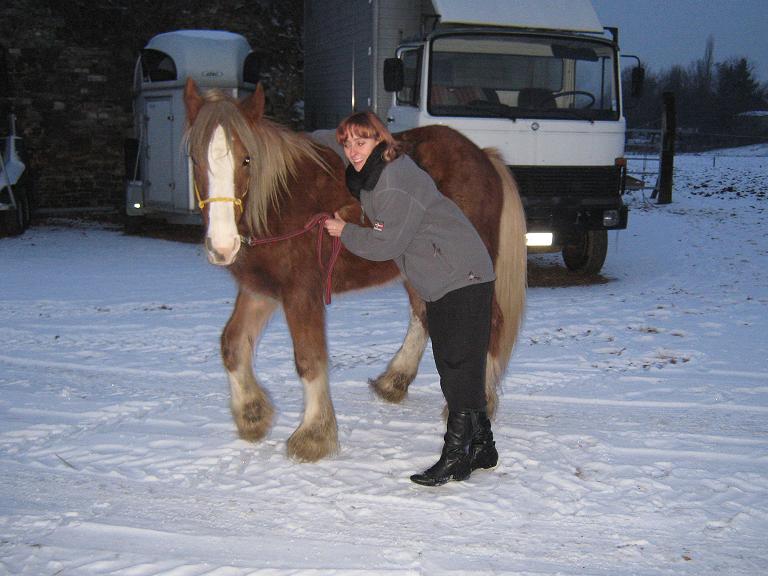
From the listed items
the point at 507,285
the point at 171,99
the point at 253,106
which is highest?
the point at 171,99

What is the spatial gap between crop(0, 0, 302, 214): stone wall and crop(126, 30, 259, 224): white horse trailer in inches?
98.9

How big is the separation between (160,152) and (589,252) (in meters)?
7.00

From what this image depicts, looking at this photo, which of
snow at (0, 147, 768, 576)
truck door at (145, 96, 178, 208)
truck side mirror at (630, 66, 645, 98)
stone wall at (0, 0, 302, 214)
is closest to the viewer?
snow at (0, 147, 768, 576)

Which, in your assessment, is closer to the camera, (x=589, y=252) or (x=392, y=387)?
(x=392, y=387)

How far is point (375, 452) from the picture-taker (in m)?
4.14

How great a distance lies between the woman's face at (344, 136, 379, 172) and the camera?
3514 mm

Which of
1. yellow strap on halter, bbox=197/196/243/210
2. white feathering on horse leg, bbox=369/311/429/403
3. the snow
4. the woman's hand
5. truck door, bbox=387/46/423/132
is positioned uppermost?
truck door, bbox=387/46/423/132

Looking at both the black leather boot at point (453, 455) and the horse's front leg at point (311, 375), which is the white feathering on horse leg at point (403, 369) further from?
the black leather boot at point (453, 455)

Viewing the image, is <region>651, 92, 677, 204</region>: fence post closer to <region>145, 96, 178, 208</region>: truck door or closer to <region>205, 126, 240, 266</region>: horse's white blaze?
<region>145, 96, 178, 208</region>: truck door

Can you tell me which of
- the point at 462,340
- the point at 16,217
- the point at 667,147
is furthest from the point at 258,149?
the point at 667,147

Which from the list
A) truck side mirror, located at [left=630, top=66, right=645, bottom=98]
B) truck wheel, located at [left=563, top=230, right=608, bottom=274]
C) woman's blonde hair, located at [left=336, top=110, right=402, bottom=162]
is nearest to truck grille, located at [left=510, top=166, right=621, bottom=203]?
truck wheel, located at [left=563, top=230, right=608, bottom=274]

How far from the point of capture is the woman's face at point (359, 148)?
11.5ft

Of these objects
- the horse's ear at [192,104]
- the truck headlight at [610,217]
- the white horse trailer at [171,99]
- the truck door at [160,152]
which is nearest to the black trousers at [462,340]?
the horse's ear at [192,104]

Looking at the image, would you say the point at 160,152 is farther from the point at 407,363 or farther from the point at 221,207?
the point at 221,207
